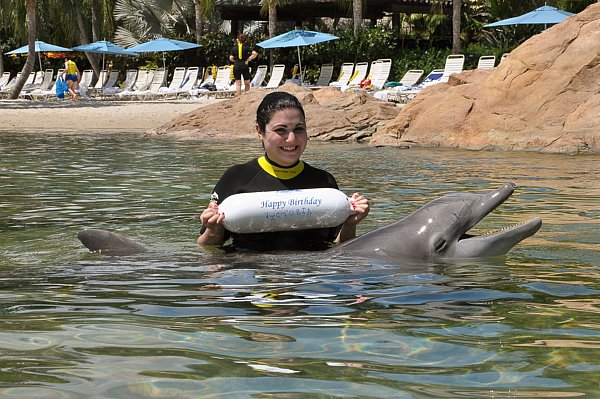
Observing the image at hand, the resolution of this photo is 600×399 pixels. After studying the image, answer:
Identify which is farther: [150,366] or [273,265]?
[273,265]

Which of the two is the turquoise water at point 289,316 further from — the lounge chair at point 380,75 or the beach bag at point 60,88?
the beach bag at point 60,88

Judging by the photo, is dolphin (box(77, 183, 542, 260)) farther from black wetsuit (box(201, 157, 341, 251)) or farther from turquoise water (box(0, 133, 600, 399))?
black wetsuit (box(201, 157, 341, 251))

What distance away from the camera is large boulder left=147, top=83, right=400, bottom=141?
52.5ft

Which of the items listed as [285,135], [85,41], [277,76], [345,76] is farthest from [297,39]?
[285,135]

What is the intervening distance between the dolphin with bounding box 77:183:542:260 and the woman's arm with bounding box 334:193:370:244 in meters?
0.19

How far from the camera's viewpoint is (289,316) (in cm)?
358

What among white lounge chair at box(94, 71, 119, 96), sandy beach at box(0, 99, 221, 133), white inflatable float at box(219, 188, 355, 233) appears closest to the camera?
white inflatable float at box(219, 188, 355, 233)

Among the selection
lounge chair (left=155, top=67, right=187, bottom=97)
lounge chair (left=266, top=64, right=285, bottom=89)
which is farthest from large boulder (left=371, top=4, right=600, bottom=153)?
lounge chair (left=155, top=67, right=187, bottom=97)

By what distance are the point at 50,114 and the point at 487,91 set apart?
44.0 feet

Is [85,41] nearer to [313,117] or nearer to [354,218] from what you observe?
[313,117]

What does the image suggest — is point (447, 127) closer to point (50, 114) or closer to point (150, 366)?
point (150, 366)

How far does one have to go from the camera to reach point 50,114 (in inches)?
928

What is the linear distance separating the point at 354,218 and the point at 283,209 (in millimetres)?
426

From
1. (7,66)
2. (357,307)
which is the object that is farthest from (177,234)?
(7,66)
